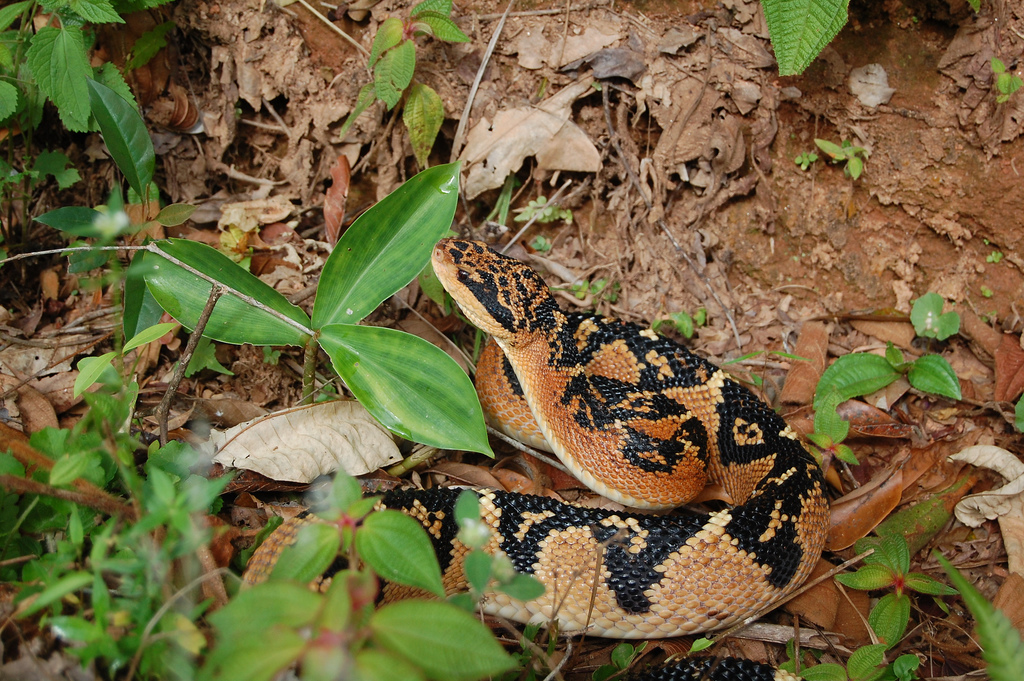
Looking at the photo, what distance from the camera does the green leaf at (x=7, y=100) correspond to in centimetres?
320

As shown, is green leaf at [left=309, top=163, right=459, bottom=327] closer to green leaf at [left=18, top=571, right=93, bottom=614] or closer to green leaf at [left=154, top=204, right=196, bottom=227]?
green leaf at [left=154, top=204, right=196, bottom=227]

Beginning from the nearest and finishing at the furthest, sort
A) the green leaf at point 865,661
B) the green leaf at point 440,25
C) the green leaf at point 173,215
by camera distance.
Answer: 1. the green leaf at point 865,661
2. the green leaf at point 173,215
3. the green leaf at point 440,25

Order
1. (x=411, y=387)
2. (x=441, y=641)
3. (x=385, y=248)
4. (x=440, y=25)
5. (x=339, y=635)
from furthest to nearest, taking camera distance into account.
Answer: (x=440, y=25), (x=385, y=248), (x=411, y=387), (x=441, y=641), (x=339, y=635)

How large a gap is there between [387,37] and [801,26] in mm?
2246

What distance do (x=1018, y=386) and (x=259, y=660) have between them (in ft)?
14.1

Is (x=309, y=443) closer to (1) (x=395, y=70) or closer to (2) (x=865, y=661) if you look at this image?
(1) (x=395, y=70)

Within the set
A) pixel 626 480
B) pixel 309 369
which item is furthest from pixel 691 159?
pixel 309 369

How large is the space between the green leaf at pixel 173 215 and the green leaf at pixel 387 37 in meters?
1.33

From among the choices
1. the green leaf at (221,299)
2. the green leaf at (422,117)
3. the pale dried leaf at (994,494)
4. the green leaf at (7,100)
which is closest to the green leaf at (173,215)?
the green leaf at (221,299)

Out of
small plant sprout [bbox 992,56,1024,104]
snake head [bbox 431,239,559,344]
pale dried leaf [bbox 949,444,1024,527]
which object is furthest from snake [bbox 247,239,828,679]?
small plant sprout [bbox 992,56,1024,104]

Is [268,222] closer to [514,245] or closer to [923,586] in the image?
[514,245]

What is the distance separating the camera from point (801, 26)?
11.4 ft

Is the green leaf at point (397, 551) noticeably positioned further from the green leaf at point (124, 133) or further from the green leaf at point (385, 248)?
the green leaf at point (124, 133)

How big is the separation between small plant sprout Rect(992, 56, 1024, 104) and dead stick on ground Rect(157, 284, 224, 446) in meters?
4.29
